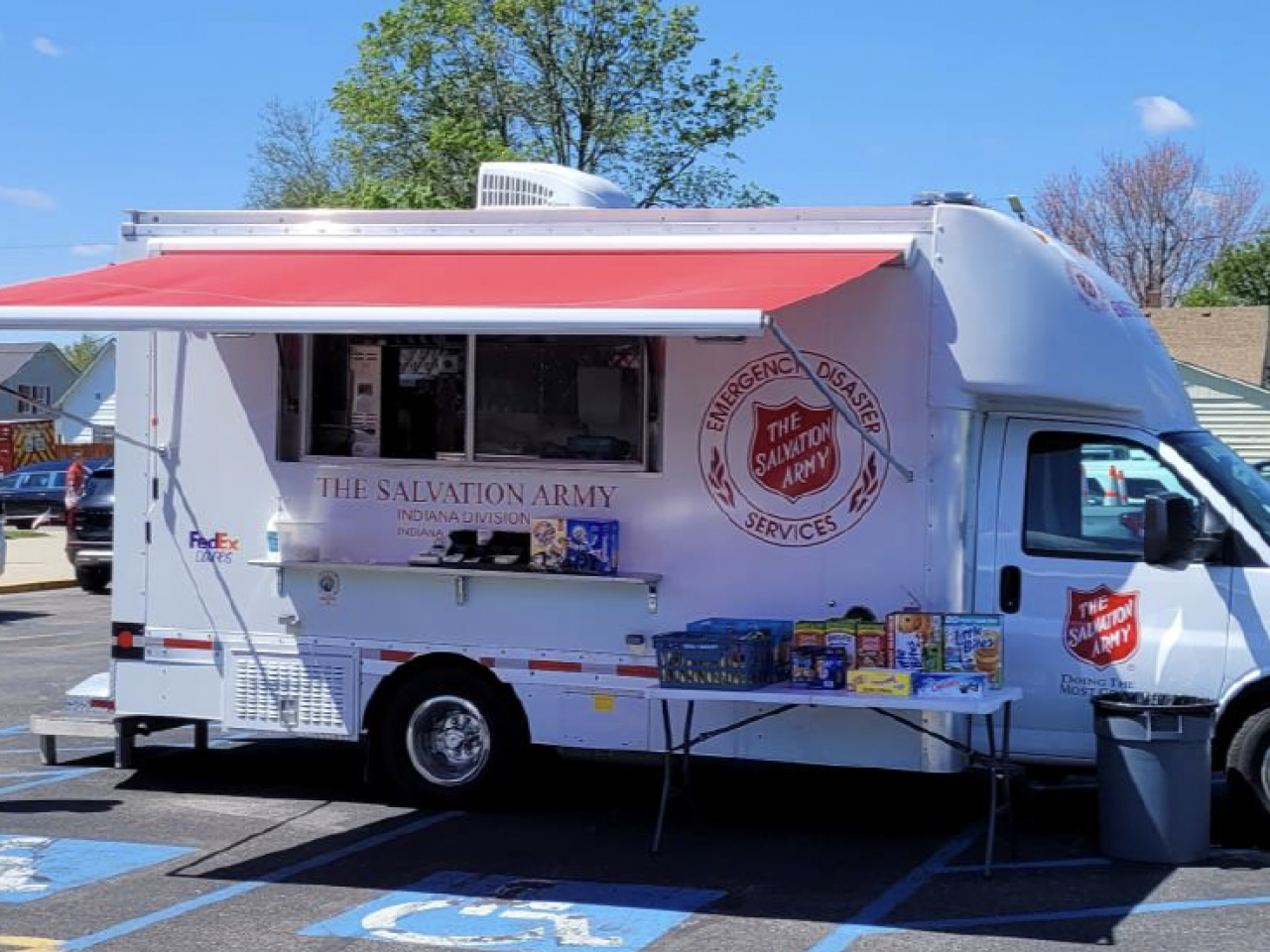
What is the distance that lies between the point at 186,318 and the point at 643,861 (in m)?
3.20

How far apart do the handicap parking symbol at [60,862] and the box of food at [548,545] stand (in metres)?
2.15

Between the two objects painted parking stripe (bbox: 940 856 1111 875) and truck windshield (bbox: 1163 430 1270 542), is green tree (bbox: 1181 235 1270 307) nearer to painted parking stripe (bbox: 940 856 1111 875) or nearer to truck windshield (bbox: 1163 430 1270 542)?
truck windshield (bbox: 1163 430 1270 542)

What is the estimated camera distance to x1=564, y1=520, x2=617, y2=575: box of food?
27.6 feet

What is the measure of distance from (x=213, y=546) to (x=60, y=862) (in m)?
1.90

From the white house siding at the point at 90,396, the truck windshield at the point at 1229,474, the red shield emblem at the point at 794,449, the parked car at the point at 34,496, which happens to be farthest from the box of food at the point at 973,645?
the white house siding at the point at 90,396

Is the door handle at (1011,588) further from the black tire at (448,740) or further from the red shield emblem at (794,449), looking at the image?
the black tire at (448,740)

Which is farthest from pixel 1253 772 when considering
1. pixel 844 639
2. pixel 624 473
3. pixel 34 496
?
pixel 34 496

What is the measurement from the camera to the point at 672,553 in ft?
27.6

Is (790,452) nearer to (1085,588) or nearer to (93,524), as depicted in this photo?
(1085,588)

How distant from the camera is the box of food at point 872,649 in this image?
7676mm

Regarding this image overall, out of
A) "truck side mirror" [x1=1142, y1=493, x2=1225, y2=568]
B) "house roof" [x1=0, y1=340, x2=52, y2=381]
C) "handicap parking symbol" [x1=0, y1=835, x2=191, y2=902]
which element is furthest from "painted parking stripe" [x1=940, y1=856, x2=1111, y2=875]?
"house roof" [x1=0, y1=340, x2=52, y2=381]

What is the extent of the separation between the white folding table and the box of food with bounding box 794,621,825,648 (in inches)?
8.4

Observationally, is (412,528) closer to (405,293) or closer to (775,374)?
(405,293)

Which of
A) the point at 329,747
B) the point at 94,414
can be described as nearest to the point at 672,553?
the point at 329,747
